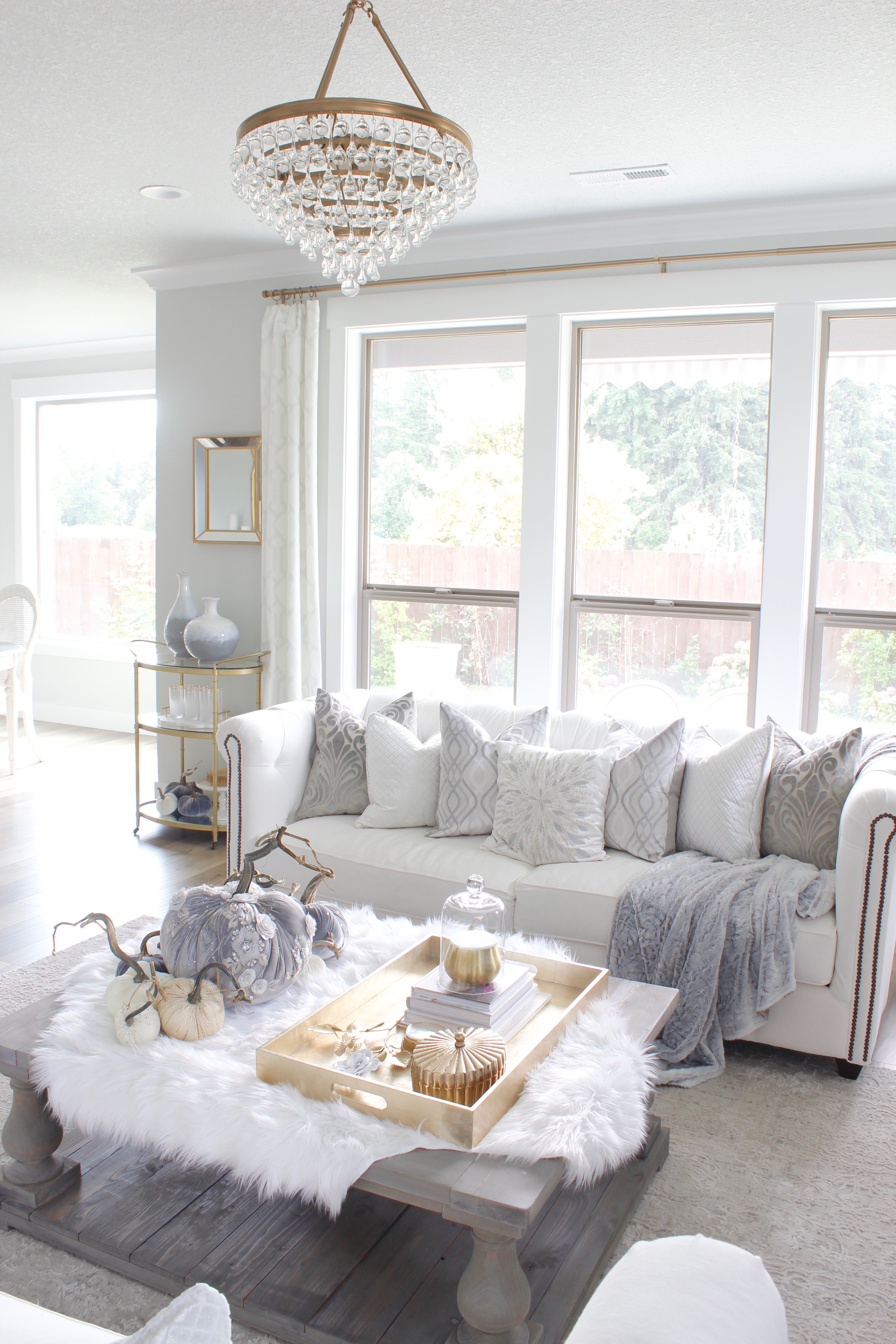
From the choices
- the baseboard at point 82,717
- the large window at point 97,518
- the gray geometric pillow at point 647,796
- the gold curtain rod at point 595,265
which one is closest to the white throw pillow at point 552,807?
the gray geometric pillow at point 647,796

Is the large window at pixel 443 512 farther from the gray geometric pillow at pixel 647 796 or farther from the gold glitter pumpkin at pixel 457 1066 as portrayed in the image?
the gold glitter pumpkin at pixel 457 1066

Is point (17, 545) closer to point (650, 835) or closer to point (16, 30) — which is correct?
point (16, 30)

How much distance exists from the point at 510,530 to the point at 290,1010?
9.25ft

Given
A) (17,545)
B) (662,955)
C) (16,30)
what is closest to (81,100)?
(16,30)

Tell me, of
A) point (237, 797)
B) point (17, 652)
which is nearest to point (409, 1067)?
point (237, 797)

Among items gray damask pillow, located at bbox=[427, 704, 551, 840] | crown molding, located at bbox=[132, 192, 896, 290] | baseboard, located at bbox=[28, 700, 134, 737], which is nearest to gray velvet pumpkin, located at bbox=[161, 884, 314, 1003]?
gray damask pillow, located at bbox=[427, 704, 551, 840]

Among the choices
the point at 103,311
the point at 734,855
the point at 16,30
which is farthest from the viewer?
the point at 103,311

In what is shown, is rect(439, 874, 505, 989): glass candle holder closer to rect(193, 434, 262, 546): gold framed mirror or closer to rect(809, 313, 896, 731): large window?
rect(809, 313, 896, 731): large window

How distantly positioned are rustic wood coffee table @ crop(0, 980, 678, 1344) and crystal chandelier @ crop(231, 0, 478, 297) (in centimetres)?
177

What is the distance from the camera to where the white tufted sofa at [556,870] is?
269 centimetres

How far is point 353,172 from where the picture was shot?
2.05 metres

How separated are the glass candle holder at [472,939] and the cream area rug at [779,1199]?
0.60 metres

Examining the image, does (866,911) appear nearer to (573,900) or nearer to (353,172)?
(573,900)

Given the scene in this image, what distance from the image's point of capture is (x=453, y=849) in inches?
130
